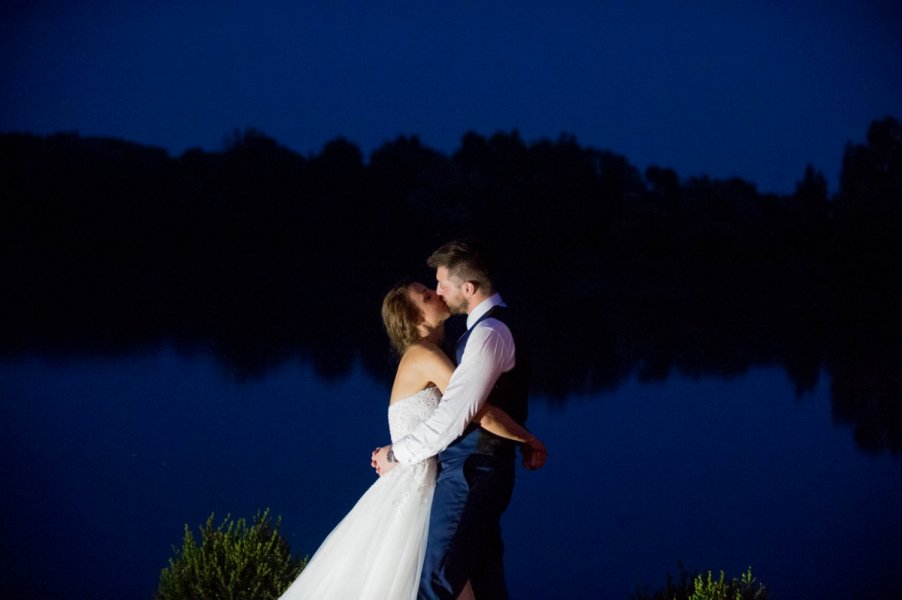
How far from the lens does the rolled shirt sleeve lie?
6.98ft

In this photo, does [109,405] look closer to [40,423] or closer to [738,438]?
[40,423]

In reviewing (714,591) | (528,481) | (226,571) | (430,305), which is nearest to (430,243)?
(528,481)

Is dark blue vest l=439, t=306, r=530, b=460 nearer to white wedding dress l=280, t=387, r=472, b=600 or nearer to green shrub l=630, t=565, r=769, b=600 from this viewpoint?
white wedding dress l=280, t=387, r=472, b=600

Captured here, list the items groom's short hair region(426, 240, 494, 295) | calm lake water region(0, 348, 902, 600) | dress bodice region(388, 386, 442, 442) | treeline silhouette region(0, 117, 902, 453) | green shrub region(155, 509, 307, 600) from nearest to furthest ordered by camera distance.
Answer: groom's short hair region(426, 240, 494, 295)
dress bodice region(388, 386, 442, 442)
green shrub region(155, 509, 307, 600)
calm lake water region(0, 348, 902, 600)
treeline silhouette region(0, 117, 902, 453)

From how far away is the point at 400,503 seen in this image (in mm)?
2357

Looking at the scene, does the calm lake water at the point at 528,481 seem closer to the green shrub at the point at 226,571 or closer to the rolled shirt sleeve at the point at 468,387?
the green shrub at the point at 226,571

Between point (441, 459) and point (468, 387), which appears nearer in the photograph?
point (468, 387)

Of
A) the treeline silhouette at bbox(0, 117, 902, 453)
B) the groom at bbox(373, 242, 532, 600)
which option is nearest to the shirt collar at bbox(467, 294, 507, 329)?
the groom at bbox(373, 242, 532, 600)

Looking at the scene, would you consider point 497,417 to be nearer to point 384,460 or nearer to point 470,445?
point 470,445

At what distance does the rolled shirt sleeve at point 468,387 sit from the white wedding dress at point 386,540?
190 millimetres

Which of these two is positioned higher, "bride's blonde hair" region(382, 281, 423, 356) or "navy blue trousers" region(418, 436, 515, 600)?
"bride's blonde hair" region(382, 281, 423, 356)

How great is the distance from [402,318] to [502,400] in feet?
1.15

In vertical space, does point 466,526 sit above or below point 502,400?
below

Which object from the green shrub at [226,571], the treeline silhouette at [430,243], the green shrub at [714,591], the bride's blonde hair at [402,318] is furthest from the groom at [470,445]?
the treeline silhouette at [430,243]
